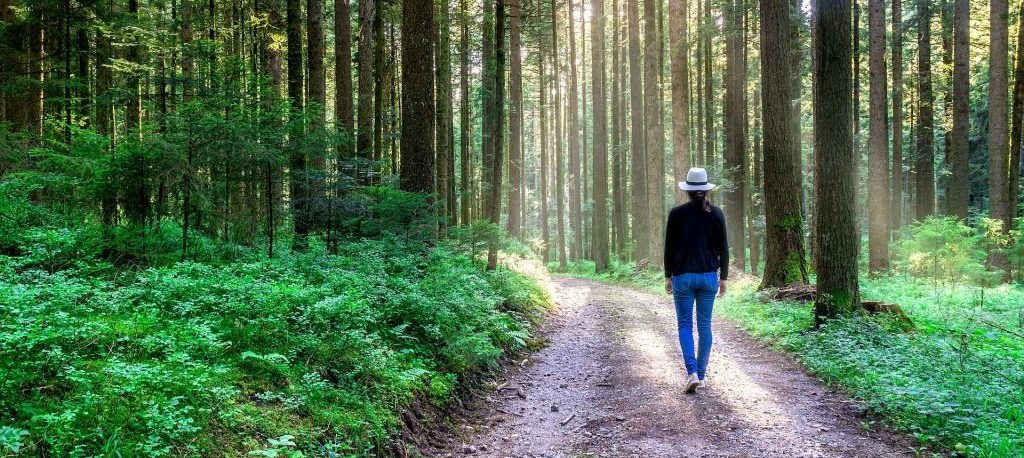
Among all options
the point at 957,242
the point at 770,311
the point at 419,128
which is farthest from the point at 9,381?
the point at 957,242

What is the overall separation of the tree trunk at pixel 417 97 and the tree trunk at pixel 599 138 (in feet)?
53.6

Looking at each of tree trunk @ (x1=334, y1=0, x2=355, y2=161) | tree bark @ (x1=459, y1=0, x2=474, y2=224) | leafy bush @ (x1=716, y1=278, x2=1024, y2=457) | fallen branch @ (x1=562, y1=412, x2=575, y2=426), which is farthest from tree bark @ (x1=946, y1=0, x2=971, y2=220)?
tree trunk @ (x1=334, y1=0, x2=355, y2=161)

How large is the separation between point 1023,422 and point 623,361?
4191 millimetres

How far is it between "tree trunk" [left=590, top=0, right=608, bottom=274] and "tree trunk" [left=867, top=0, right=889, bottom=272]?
11.1 m

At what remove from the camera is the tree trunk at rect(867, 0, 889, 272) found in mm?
17000

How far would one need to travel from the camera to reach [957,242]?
15328 millimetres

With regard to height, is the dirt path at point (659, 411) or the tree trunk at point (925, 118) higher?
the tree trunk at point (925, 118)

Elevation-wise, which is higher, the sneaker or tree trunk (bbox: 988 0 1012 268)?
tree trunk (bbox: 988 0 1012 268)

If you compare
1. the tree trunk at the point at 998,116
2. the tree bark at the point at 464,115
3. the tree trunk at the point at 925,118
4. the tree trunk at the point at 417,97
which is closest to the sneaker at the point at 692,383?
the tree trunk at the point at 417,97

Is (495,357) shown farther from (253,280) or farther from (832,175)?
(832,175)

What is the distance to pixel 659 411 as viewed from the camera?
17.6ft

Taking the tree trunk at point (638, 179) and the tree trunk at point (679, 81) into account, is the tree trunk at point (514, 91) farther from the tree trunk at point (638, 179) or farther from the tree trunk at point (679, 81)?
the tree trunk at point (679, 81)

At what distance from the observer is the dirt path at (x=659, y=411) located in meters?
4.52

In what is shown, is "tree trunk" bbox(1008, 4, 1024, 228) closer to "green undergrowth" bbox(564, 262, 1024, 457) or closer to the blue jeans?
"green undergrowth" bbox(564, 262, 1024, 457)
